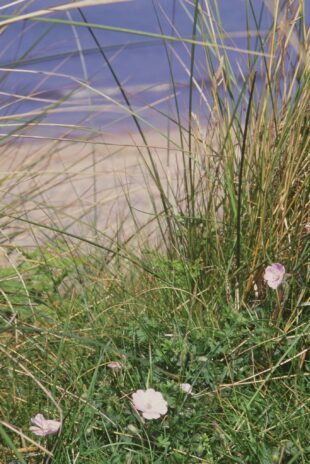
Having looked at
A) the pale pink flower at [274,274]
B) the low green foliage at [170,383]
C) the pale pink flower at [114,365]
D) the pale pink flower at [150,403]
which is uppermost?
the pale pink flower at [274,274]

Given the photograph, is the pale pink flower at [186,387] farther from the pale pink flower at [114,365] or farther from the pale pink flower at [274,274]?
the pale pink flower at [274,274]

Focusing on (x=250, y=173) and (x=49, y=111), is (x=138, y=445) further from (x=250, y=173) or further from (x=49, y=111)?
(x=250, y=173)

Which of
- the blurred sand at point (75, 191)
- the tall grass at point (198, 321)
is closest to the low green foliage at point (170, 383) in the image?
the tall grass at point (198, 321)

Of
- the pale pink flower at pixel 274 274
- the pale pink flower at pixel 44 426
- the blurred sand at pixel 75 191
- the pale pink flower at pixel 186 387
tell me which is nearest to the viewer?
the pale pink flower at pixel 44 426

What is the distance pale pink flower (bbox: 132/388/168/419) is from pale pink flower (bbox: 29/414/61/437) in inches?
5.8

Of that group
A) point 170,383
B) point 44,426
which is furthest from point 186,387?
point 44,426

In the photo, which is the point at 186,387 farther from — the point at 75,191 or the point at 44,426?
the point at 75,191

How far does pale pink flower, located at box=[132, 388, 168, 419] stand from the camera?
1615mm

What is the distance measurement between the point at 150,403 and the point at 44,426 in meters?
0.20

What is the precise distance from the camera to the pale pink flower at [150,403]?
1615 millimetres

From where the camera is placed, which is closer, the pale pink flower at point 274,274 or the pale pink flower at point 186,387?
the pale pink flower at point 186,387

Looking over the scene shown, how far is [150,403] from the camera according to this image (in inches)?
64.5

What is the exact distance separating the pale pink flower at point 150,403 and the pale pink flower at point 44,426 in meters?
0.15

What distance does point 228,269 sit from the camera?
2.02m
